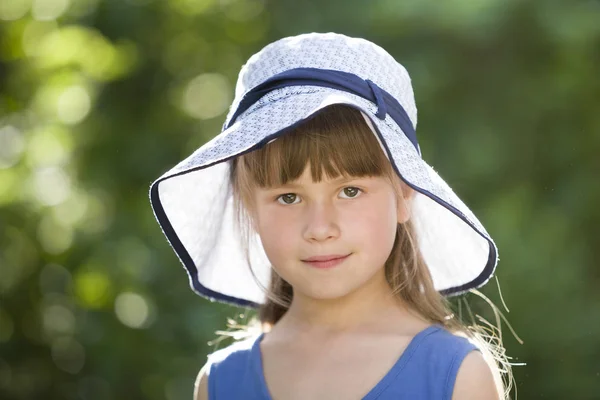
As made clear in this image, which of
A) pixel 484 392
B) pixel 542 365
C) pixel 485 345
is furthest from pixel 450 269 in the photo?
pixel 542 365

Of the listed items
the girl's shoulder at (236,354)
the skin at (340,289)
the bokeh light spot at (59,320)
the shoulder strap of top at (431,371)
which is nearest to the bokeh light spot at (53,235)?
the bokeh light spot at (59,320)

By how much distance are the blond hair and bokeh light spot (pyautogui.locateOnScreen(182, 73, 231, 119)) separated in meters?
1.34

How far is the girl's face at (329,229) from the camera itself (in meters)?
2.13

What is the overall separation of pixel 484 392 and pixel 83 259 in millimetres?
2039

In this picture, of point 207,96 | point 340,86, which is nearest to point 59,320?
point 207,96

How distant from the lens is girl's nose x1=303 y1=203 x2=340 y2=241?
211 centimetres

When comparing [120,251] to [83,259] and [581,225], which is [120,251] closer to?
[83,259]

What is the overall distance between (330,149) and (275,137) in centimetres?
16

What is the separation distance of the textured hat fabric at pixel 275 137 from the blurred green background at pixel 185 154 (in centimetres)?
103

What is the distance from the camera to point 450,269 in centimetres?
243

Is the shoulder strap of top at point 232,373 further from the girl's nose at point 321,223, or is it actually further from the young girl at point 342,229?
the girl's nose at point 321,223

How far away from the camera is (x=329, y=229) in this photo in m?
2.12

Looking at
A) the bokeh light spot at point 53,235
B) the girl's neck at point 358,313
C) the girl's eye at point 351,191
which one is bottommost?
the girl's neck at point 358,313

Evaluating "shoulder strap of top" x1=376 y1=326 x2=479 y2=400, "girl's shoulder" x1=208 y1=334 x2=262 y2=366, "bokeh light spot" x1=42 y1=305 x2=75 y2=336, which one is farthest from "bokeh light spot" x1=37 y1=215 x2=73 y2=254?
"shoulder strap of top" x1=376 y1=326 x2=479 y2=400
